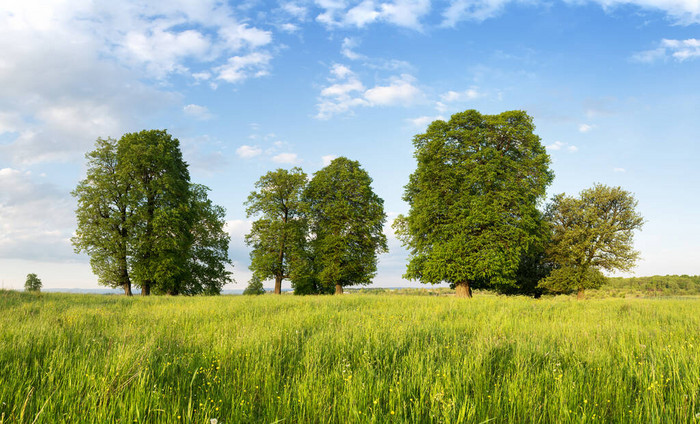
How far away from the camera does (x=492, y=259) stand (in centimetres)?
2202

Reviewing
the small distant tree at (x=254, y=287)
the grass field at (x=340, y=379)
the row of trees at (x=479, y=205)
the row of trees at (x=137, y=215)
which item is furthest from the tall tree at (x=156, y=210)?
the small distant tree at (x=254, y=287)

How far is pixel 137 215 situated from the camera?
997 inches

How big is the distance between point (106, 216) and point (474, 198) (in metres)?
Result: 26.8

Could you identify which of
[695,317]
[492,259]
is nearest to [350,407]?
[695,317]

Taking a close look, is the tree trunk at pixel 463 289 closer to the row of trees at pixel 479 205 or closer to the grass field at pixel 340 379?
the row of trees at pixel 479 205

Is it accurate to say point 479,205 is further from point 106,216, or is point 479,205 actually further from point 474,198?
point 106,216

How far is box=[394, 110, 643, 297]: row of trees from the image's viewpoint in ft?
75.2

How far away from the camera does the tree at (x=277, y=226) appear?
3145cm

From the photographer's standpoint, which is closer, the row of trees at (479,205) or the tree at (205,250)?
the row of trees at (479,205)

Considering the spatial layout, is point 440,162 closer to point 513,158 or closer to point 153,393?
point 513,158

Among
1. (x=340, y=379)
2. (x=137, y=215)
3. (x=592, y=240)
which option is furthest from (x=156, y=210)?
(x=592, y=240)

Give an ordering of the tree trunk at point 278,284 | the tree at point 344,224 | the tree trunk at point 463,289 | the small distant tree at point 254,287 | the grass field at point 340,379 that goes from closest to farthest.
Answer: the grass field at point 340,379
the tree trunk at point 463,289
the tree at point 344,224
the tree trunk at point 278,284
the small distant tree at point 254,287

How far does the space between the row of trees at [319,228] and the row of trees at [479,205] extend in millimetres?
4849

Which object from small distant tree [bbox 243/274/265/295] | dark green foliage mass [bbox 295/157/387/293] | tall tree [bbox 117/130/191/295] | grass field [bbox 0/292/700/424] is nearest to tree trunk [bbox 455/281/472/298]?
dark green foliage mass [bbox 295/157/387/293]
